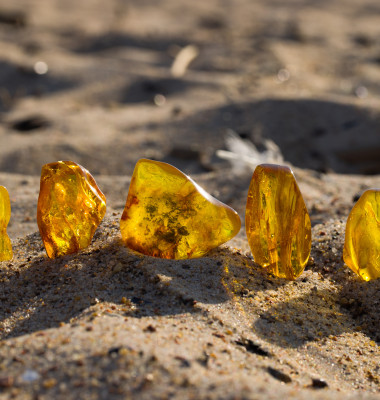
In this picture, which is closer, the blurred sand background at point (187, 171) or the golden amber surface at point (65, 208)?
the blurred sand background at point (187, 171)

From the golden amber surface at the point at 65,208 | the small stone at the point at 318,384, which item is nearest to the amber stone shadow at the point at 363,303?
the small stone at the point at 318,384

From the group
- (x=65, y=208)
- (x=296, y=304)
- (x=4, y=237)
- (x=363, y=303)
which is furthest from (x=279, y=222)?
(x=4, y=237)

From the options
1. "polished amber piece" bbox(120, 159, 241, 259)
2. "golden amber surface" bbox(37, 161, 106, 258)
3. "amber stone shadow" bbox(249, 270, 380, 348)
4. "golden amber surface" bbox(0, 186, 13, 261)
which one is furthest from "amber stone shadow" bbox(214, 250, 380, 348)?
"golden amber surface" bbox(0, 186, 13, 261)

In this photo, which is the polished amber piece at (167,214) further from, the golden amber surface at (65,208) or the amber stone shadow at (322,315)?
the amber stone shadow at (322,315)

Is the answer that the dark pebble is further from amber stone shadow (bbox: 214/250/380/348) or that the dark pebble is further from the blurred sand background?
amber stone shadow (bbox: 214/250/380/348)

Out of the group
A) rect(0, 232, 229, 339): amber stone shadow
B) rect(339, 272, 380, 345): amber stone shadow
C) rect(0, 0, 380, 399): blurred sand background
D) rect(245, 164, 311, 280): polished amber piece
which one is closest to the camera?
rect(0, 0, 380, 399): blurred sand background
